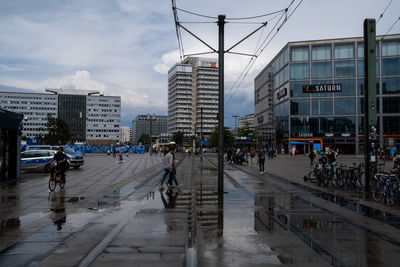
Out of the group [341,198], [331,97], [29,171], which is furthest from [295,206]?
[331,97]

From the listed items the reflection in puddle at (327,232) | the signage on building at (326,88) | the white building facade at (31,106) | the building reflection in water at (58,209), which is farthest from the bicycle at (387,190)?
the white building facade at (31,106)

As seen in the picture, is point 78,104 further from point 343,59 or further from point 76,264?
point 76,264

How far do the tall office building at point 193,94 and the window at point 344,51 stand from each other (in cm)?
9536

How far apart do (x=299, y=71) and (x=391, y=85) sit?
16.5 meters

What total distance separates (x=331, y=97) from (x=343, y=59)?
744cm

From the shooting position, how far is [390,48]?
63.7 metres

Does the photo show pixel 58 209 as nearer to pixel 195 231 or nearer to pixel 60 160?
pixel 195 231

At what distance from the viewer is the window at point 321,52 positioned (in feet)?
222

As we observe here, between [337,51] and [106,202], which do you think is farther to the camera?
[337,51]

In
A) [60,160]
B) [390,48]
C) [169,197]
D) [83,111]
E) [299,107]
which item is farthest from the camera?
[83,111]

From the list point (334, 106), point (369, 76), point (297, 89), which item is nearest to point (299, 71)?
point (297, 89)

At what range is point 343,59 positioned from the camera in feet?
219

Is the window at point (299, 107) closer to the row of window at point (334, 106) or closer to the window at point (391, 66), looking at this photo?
the row of window at point (334, 106)

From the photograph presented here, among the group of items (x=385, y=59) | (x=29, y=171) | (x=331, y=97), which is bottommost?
(x=29, y=171)
